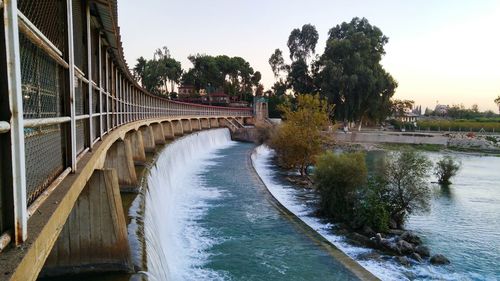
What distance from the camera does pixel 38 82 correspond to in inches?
158

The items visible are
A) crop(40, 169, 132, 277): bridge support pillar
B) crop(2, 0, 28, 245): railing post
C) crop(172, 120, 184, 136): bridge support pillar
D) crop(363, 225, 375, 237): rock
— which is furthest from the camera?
crop(172, 120, 184, 136): bridge support pillar

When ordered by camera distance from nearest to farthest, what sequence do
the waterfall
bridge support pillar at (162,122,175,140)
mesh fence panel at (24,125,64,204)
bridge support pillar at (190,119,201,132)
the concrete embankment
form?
mesh fence panel at (24,125,64,204) → the waterfall → bridge support pillar at (162,122,175,140) → bridge support pillar at (190,119,201,132) → the concrete embankment

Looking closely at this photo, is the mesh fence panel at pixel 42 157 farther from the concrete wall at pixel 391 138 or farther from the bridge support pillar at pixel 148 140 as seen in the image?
the concrete wall at pixel 391 138

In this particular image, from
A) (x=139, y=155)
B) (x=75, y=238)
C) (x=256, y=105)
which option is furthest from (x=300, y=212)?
(x=256, y=105)

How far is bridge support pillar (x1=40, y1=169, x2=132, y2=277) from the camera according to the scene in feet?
27.6

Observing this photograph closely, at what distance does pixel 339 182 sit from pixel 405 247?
5623mm

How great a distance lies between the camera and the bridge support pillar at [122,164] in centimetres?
1648

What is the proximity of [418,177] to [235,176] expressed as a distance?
1330 centimetres

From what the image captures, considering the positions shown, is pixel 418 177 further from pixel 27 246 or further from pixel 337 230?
pixel 27 246

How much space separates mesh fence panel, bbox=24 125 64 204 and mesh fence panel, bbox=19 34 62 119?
0.74 feet

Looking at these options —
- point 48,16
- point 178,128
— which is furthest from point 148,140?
point 48,16

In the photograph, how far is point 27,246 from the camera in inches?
117

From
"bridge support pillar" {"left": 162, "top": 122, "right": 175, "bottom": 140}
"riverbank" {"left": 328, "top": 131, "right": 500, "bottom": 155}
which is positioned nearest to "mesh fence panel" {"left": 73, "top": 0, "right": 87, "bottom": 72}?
"bridge support pillar" {"left": 162, "top": 122, "right": 175, "bottom": 140}

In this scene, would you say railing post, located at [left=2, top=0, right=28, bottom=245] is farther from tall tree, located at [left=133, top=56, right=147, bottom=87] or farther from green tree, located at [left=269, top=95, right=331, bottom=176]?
tall tree, located at [left=133, top=56, right=147, bottom=87]
